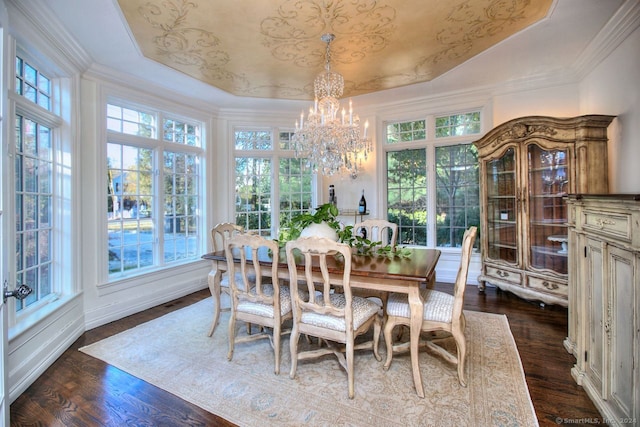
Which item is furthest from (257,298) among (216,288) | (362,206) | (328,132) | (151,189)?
(362,206)

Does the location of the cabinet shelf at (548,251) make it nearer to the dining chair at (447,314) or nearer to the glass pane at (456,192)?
the glass pane at (456,192)

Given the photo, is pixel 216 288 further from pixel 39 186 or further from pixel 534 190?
pixel 534 190

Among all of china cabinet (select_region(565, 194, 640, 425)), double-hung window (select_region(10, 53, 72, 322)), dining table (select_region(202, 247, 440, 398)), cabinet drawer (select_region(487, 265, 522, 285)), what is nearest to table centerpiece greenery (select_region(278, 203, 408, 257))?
dining table (select_region(202, 247, 440, 398))

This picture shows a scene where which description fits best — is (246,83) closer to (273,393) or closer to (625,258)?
(273,393)

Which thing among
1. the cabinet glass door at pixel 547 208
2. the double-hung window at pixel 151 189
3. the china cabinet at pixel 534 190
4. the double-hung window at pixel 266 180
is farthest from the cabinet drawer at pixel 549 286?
the double-hung window at pixel 151 189

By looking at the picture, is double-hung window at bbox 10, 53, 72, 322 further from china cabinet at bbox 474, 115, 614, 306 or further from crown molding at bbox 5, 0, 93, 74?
china cabinet at bbox 474, 115, 614, 306

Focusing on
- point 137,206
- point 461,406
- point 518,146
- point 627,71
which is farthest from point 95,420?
point 627,71

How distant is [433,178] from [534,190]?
1.38 m

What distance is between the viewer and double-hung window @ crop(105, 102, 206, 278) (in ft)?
→ 11.5

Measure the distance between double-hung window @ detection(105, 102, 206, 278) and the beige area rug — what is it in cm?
123

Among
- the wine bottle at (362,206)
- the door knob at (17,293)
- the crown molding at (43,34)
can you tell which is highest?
the crown molding at (43,34)

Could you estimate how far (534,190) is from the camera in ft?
11.4

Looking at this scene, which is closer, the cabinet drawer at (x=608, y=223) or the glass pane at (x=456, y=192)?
the cabinet drawer at (x=608, y=223)

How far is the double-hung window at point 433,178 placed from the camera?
439 centimetres
